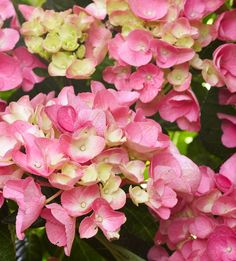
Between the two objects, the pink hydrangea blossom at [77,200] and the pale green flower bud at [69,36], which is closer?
the pink hydrangea blossom at [77,200]

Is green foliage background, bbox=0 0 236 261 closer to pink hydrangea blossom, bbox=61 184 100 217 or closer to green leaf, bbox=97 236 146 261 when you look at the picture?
green leaf, bbox=97 236 146 261

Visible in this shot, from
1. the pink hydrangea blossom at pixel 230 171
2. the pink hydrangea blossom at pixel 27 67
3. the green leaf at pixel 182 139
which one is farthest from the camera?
the green leaf at pixel 182 139

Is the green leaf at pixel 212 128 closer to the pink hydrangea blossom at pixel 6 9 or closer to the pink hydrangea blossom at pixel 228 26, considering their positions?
the pink hydrangea blossom at pixel 228 26

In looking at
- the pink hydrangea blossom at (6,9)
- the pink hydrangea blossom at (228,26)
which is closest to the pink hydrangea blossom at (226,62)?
the pink hydrangea blossom at (228,26)

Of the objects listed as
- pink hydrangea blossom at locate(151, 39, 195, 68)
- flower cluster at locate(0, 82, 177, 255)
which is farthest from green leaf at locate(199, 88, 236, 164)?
flower cluster at locate(0, 82, 177, 255)

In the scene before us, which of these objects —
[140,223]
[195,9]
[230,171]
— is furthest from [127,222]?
[195,9]

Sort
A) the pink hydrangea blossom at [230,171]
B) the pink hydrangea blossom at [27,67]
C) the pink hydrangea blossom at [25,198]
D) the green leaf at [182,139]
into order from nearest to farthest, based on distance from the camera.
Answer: the pink hydrangea blossom at [25,198] < the pink hydrangea blossom at [230,171] < the pink hydrangea blossom at [27,67] < the green leaf at [182,139]

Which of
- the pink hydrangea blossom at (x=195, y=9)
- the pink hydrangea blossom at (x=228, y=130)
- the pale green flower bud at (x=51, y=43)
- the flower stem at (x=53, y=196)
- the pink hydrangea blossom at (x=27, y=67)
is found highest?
the pink hydrangea blossom at (x=195, y=9)

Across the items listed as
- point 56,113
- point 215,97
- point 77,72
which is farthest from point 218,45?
point 56,113

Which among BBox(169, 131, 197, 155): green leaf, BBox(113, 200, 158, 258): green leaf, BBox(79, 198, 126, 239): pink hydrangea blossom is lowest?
BBox(169, 131, 197, 155): green leaf

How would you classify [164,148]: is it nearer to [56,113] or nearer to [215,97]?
[56,113]
